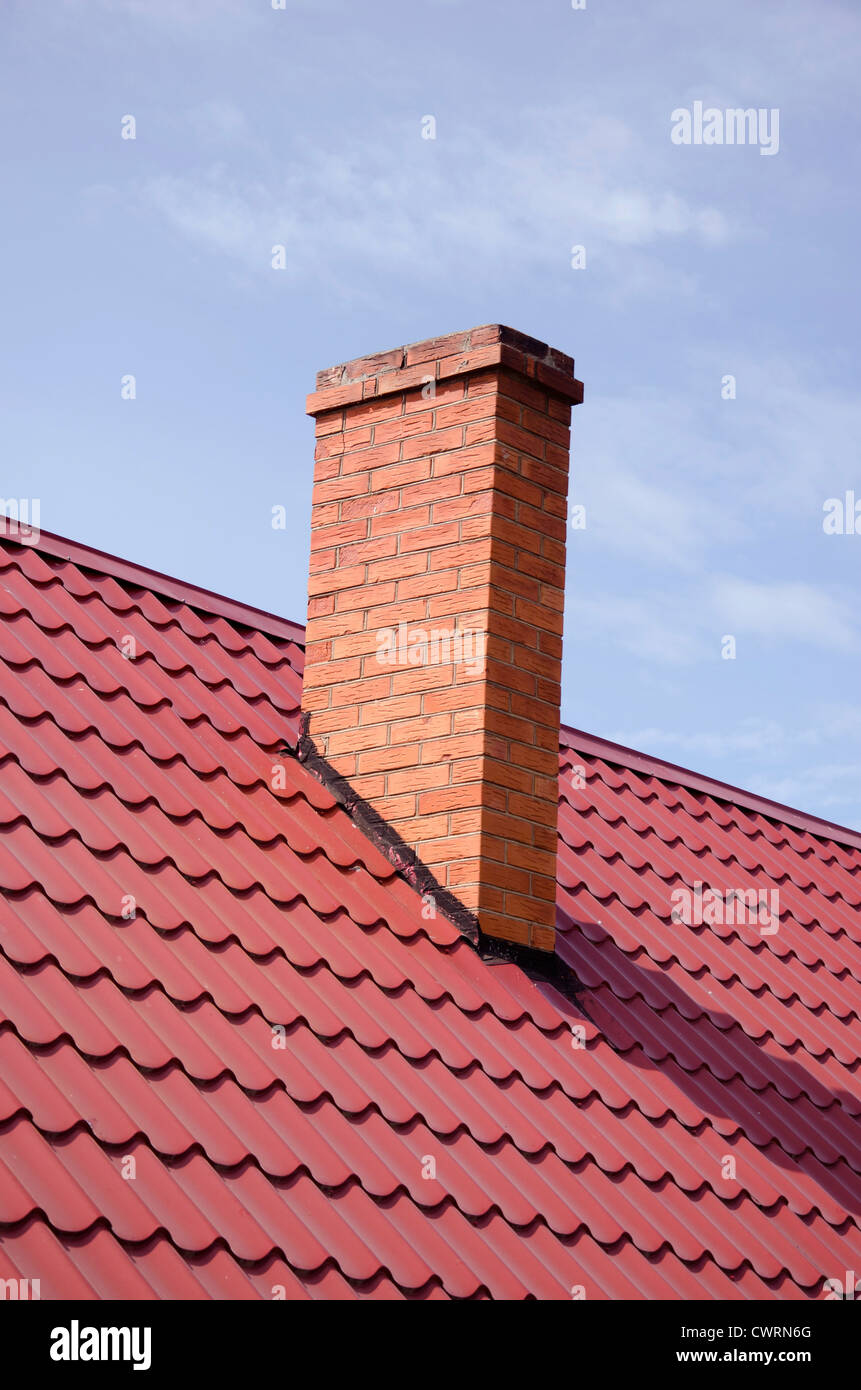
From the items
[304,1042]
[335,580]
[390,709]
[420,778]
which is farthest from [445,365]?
[304,1042]

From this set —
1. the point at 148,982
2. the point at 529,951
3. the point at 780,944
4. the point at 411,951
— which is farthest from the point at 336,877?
the point at 780,944

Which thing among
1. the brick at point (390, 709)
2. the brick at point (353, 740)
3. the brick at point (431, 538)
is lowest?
the brick at point (353, 740)

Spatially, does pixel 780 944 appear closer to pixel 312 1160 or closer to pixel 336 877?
pixel 336 877

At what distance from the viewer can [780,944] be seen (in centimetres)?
800

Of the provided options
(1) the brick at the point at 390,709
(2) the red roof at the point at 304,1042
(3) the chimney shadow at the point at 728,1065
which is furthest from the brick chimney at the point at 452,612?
(3) the chimney shadow at the point at 728,1065

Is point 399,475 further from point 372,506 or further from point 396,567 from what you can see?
point 396,567

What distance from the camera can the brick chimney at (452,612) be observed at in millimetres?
6234

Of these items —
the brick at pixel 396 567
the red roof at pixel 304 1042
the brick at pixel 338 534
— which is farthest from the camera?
the brick at pixel 338 534

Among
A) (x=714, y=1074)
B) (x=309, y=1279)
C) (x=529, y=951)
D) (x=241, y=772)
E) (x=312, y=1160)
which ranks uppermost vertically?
(x=241, y=772)

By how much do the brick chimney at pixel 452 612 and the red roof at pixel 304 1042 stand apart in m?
0.24

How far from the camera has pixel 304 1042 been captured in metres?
5.18

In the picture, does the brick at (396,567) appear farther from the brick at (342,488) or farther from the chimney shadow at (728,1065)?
the chimney shadow at (728,1065)

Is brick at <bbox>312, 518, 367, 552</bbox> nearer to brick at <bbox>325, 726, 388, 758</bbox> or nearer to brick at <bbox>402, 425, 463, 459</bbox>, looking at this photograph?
brick at <bbox>402, 425, 463, 459</bbox>

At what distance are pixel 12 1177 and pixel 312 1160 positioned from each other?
3.24 feet
